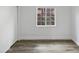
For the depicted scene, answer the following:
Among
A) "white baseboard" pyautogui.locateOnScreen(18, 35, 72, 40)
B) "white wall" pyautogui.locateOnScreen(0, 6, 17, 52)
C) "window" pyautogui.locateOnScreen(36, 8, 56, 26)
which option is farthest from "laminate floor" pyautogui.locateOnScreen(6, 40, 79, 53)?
"window" pyautogui.locateOnScreen(36, 8, 56, 26)

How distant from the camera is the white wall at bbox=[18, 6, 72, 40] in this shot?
7.08 meters

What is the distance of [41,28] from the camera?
710 centimetres

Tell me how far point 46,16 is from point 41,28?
703 millimetres

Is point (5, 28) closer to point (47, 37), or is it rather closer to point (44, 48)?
point (44, 48)

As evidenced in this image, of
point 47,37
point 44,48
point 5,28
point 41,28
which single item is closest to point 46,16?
point 41,28

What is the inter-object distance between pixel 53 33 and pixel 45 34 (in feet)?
1.42

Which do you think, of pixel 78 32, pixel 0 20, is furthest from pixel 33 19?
pixel 0 20

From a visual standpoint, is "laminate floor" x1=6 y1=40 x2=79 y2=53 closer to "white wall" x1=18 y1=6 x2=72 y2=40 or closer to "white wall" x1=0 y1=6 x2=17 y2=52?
"white wall" x1=0 y1=6 x2=17 y2=52

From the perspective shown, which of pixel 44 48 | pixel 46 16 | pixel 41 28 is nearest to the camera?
pixel 44 48

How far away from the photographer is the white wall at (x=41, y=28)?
708cm

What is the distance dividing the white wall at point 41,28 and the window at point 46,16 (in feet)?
0.69
